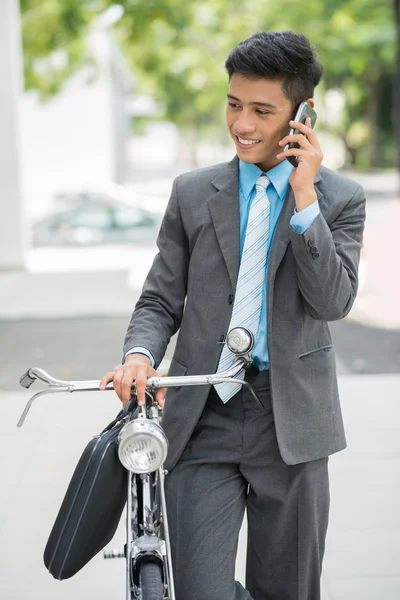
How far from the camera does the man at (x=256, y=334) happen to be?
246 centimetres

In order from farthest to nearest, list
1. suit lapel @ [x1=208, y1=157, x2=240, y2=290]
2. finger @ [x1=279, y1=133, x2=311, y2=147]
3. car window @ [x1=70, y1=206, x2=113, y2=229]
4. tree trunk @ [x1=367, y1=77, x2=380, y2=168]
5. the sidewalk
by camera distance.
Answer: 1. tree trunk @ [x1=367, y1=77, x2=380, y2=168]
2. car window @ [x1=70, y1=206, x2=113, y2=229]
3. the sidewalk
4. suit lapel @ [x1=208, y1=157, x2=240, y2=290]
5. finger @ [x1=279, y1=133, x2=311, y2=147]

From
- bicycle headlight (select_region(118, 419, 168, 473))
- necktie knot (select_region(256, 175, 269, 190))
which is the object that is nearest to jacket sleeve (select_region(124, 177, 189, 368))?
necktie knot (select_region(256, 175, 269, 190))

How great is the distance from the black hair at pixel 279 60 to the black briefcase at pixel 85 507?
1038 millimetres

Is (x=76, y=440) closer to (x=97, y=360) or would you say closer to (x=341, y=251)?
(x=97, y=360)

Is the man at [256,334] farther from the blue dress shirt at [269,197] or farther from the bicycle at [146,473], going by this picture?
the bicycle at [146,473]

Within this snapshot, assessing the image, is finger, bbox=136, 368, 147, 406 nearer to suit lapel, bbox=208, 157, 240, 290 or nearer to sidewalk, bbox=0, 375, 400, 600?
suit lapel, bbox=208, 157, 240, 290

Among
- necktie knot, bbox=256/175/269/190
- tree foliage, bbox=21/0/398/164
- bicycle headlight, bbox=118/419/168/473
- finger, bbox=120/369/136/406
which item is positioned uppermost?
tree foliage, bbox=21/0/398/164

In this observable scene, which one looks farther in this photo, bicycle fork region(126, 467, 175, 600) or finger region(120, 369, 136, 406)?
finger region(120, 369, 136, 406)

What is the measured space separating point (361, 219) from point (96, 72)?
25.6m

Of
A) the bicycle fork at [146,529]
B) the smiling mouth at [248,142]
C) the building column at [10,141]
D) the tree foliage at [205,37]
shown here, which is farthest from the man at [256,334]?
the tree foliage at [205,37]

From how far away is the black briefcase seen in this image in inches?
85.7

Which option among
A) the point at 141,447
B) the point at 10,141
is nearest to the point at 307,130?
the point at 141,447

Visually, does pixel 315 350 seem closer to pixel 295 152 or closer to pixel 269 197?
pixel 269 197

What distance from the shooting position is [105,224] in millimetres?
18875
